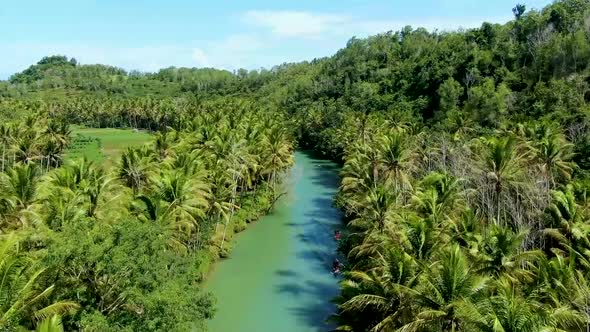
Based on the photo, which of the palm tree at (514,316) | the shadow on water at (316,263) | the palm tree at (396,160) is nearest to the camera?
the palm tree at (514,316)

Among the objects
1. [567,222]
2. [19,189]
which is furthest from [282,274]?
[567,222]

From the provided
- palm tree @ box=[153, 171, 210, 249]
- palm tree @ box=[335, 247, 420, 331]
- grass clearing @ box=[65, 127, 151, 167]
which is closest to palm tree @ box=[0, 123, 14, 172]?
grass clearing @ box=[65, 127, 151, 167]

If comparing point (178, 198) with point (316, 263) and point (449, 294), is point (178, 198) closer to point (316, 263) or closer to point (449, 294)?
point (316, 263)

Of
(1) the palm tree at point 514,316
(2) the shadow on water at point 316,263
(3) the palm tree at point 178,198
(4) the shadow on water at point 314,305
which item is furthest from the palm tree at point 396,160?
(1) the palm tree at point 514,316

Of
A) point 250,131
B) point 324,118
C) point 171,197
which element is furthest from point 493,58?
point 171,197

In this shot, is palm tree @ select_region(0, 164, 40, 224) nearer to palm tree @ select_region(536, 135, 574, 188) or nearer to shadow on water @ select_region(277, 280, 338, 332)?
shadow on water @ select_region(277, 280, 338, 332)

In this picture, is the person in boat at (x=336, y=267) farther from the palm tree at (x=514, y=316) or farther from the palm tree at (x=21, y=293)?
the palm tree at (x=21, y=293)

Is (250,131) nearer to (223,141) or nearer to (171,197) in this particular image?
(223,141)
